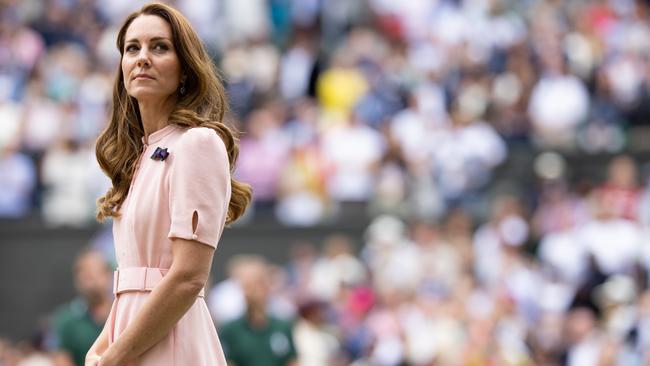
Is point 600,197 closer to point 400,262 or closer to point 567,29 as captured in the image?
point 400,262

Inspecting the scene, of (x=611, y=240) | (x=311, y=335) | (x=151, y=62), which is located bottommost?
(x=611, y=240)

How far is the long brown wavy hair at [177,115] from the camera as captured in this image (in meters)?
4.28

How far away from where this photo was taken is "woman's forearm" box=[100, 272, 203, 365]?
407cm

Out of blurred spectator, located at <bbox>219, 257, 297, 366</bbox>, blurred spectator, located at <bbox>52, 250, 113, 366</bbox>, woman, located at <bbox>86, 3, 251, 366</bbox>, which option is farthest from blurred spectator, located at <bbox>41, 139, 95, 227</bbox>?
woman, located at <bbox>86, 3, 251, 366</bbox>

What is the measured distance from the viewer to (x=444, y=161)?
56.9ft

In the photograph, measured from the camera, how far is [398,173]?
17188mm

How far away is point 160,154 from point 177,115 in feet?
0.41

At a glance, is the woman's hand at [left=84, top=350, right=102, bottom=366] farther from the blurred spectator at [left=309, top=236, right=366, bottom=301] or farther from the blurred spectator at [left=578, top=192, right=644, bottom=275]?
the blurred spectator at [left=578, top=192, right=644, bottom=275]

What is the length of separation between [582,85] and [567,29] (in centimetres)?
194

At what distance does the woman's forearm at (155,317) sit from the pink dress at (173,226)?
0.21 feet

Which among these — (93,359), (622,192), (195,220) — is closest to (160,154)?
(195,220)

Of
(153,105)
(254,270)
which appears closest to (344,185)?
(254,270)

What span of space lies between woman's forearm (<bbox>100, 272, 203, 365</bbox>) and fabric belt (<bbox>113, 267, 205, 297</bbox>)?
9 centimetres

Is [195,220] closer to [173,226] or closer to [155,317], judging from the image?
[173,226]
